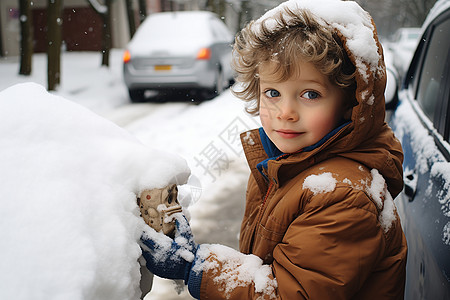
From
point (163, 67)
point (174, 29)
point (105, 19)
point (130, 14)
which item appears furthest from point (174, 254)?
point (130, 14)

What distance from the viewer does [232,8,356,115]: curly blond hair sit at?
114 cm

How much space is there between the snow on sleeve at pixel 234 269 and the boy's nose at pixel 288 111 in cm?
43

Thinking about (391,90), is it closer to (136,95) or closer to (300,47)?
(300,47)

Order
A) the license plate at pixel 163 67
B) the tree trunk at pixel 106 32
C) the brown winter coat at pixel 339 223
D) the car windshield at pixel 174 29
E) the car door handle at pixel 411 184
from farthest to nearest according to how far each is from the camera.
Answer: the tree trunk at pixel 106 32 → the car windshield at pixel 174 29 → the license plate at pixel 163 67 → the car door handle at pixel 411 184 → the brown winter coat at pixel 339 223

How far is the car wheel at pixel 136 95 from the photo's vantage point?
7.85 m

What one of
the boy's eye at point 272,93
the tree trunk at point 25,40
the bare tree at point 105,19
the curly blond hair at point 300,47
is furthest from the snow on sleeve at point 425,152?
the bare tree at point 105,19

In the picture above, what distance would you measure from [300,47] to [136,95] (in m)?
7.16

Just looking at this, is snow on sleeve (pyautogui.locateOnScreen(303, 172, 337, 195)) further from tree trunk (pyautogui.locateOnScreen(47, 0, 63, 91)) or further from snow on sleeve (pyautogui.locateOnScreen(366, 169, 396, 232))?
tree trunk (pyautogui.locateOnScreen(47, 0, 63, 91))

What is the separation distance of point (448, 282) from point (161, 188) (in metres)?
0.84

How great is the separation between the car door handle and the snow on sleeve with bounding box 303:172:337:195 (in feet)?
2.36

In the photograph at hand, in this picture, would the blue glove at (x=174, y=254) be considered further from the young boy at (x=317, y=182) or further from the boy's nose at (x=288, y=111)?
the boy's nose at (x=288, y=111)

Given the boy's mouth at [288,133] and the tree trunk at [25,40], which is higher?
the boy's mouth at [288,133]

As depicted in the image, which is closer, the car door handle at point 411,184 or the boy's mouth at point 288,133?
the boy's mouth at point 288,133

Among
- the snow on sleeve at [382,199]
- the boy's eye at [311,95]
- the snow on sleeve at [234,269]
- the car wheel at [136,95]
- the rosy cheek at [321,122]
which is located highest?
the boy's eye at [311,95]
